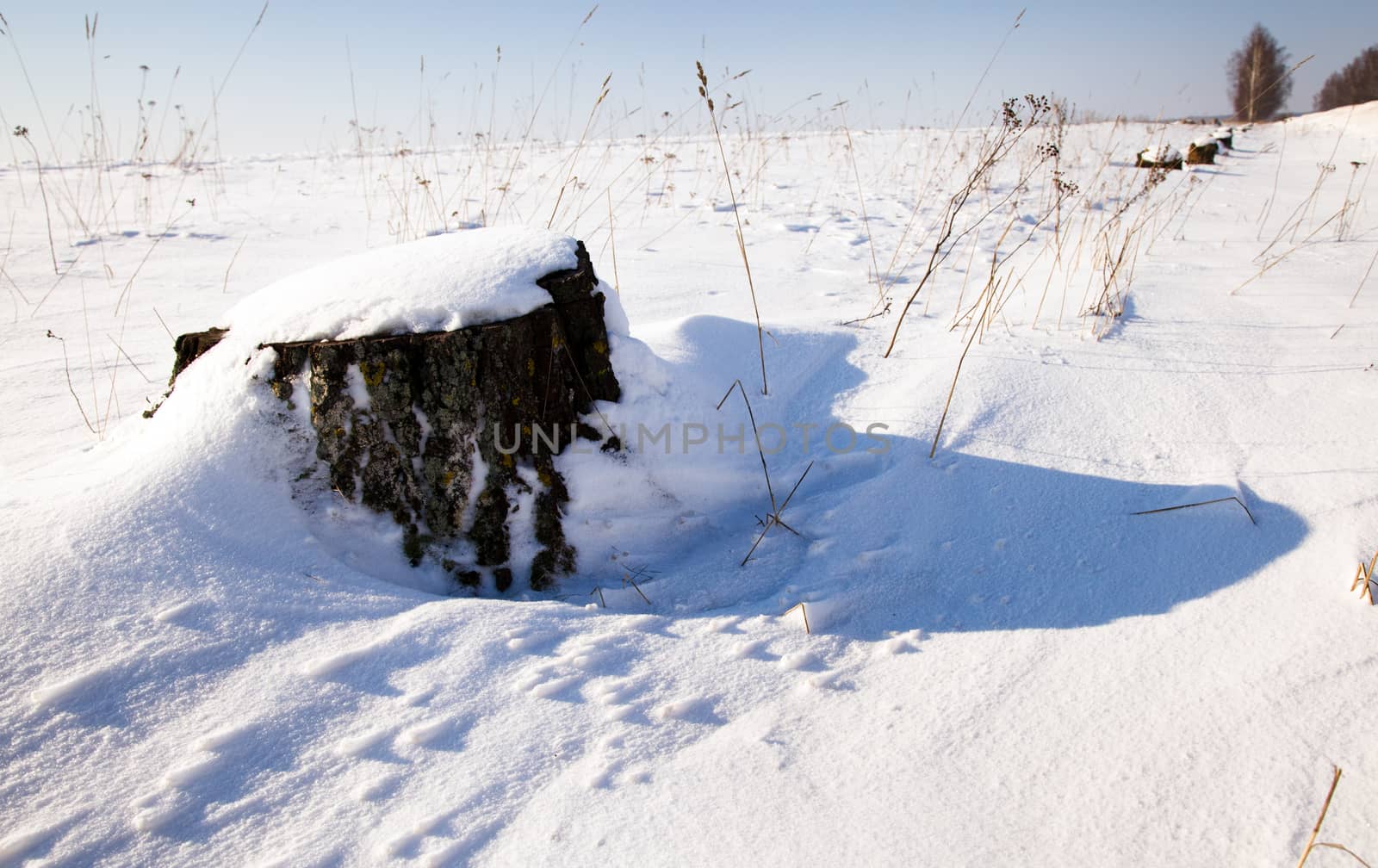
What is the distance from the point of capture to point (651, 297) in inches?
143

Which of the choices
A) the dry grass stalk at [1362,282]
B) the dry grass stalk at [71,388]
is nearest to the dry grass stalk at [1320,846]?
the dry grass stalk at [1362,282]

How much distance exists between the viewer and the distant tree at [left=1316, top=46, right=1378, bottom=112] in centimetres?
2684

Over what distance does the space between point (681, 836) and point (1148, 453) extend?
1.63 meters

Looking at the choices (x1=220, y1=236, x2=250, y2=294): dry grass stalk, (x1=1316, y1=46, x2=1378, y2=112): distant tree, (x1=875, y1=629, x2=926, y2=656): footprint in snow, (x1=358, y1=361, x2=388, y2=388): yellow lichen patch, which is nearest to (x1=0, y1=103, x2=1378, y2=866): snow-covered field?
(x1=875, y1=629, x2=926, y2=656): footprint in snow

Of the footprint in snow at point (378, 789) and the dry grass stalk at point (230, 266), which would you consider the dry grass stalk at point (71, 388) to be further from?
the footprint in snow at point (378, 789)

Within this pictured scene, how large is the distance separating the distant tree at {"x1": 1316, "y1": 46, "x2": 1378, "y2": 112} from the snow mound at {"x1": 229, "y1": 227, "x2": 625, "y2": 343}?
1349 inches

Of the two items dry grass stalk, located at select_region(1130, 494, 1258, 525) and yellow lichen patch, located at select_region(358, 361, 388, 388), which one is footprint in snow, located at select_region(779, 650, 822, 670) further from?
yellow lichen patch, located at select_region(358, 361, 388, 388)

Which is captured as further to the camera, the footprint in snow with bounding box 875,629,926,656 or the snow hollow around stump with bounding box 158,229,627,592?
the snow hollow around stump with bounding box 158,229,627,592

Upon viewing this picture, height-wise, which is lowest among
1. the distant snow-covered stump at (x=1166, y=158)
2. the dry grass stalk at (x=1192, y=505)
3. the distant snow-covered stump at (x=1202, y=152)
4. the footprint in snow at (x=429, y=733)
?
the footprint in snow at (x=429, y=733)

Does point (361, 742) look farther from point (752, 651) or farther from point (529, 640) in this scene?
point (752, 651)

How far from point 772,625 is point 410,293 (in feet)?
3.59

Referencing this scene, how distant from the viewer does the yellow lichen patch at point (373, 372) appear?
1.66 metres

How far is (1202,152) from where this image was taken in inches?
337

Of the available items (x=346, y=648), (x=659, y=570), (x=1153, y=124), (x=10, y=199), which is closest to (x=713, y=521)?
(x=659, y=570)
